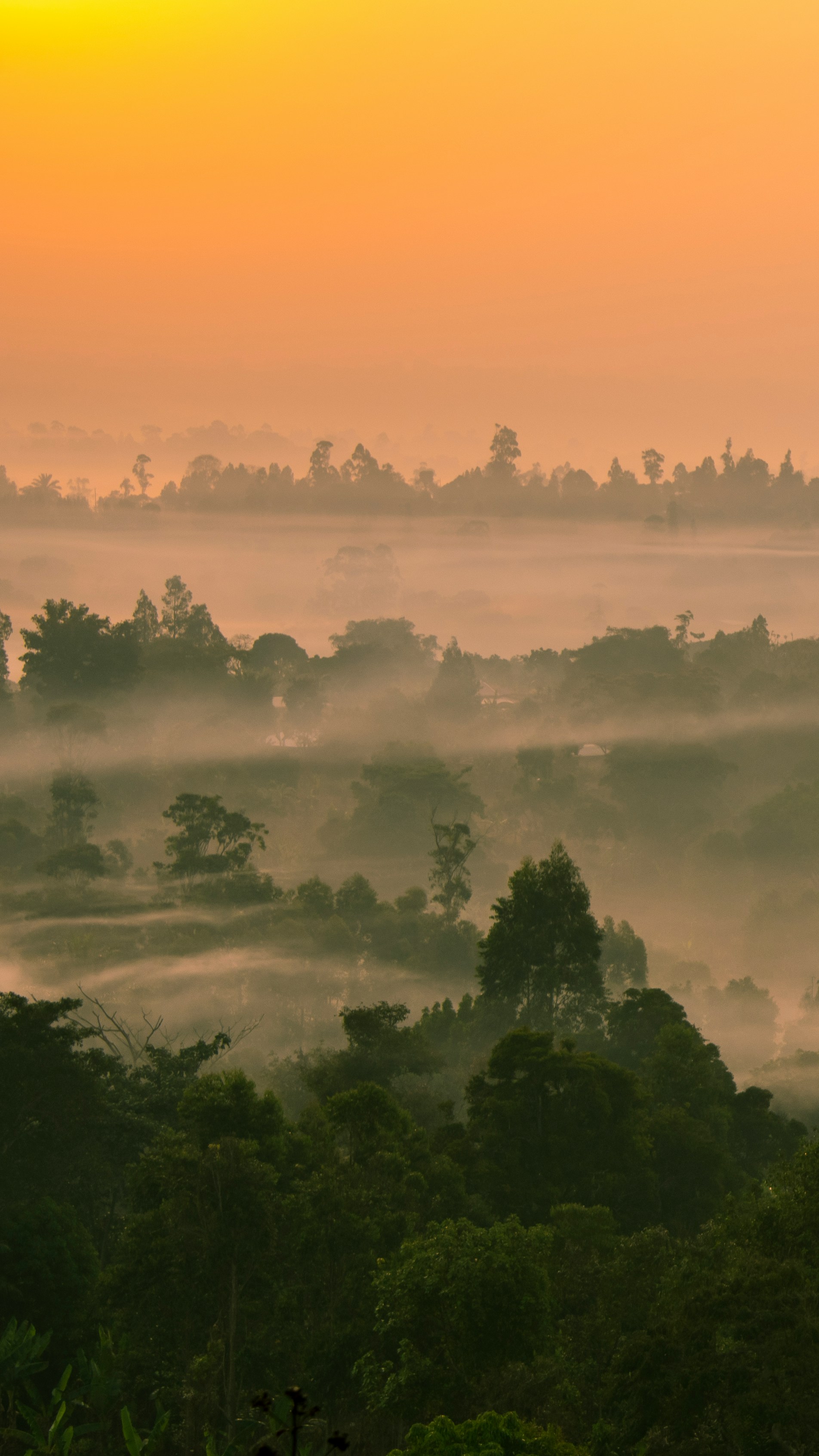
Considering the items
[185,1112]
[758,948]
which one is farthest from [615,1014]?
[758,948]

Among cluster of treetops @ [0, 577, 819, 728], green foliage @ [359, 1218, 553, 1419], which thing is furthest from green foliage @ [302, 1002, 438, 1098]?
cluster of treetops @ [0, 577, 819, 728]

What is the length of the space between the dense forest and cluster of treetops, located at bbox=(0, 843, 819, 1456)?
0.27 ft

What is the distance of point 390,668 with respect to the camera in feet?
492

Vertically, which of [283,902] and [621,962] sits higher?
[283,902]

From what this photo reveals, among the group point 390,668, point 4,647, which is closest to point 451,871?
point 4,647

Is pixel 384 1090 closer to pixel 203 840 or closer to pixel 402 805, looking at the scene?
pixel 203 840

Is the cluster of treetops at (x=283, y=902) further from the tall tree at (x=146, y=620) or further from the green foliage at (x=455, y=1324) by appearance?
the green foliage at (x=455, y=1324)

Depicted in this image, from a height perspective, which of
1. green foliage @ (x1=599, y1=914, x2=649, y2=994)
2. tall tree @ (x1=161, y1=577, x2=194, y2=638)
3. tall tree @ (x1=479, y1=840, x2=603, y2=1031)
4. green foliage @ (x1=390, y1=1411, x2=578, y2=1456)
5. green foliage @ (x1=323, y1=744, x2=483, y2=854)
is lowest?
green foliage @ (x1=599, y1=914, x2=649, y2=994)

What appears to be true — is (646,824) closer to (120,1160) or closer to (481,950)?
(481,950)

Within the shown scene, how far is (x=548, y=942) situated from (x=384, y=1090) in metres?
16.7

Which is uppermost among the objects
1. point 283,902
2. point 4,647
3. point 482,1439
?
point 4,647

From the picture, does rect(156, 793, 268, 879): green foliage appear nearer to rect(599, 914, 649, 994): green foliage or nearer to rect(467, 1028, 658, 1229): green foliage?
rect(599, 914, 649, 994): green foliage

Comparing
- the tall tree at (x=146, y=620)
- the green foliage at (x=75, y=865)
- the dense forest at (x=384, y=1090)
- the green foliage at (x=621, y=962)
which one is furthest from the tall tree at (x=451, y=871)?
the tall tree at (x=146, y=620)

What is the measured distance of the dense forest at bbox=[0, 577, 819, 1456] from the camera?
2122cm
